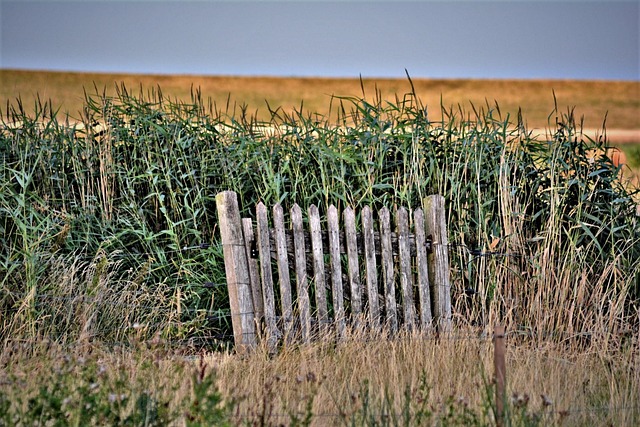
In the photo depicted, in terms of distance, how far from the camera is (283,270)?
17.3ft

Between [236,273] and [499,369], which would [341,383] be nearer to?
[236,273]

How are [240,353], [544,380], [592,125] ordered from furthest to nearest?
[592,125]
[240,353]
[544,380]

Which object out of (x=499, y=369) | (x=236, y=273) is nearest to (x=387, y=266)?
(x=236, y=273)

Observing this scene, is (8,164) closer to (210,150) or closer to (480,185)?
(210,150)

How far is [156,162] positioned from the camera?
20.7 feet

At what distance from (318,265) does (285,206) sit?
0.95m

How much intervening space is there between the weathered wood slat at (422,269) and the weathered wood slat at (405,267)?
0.23ft

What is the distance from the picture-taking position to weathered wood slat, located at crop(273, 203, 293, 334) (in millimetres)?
5254

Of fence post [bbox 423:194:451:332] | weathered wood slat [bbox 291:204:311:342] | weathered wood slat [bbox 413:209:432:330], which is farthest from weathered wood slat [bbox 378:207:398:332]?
weathered wood slat [bbox 291:204:311:342]

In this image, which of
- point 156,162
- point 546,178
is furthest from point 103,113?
point 546,178

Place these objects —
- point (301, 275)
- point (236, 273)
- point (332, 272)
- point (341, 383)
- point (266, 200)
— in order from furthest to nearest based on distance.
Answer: point (266, 200), point (332, 272), point (301, 275), point (236, 273), point (341, 383)

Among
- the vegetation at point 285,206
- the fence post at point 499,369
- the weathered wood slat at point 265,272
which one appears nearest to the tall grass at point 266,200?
the vegetation at point 285,206

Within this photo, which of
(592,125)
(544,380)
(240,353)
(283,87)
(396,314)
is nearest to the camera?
(544,380)

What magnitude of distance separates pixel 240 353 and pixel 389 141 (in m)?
2.30
